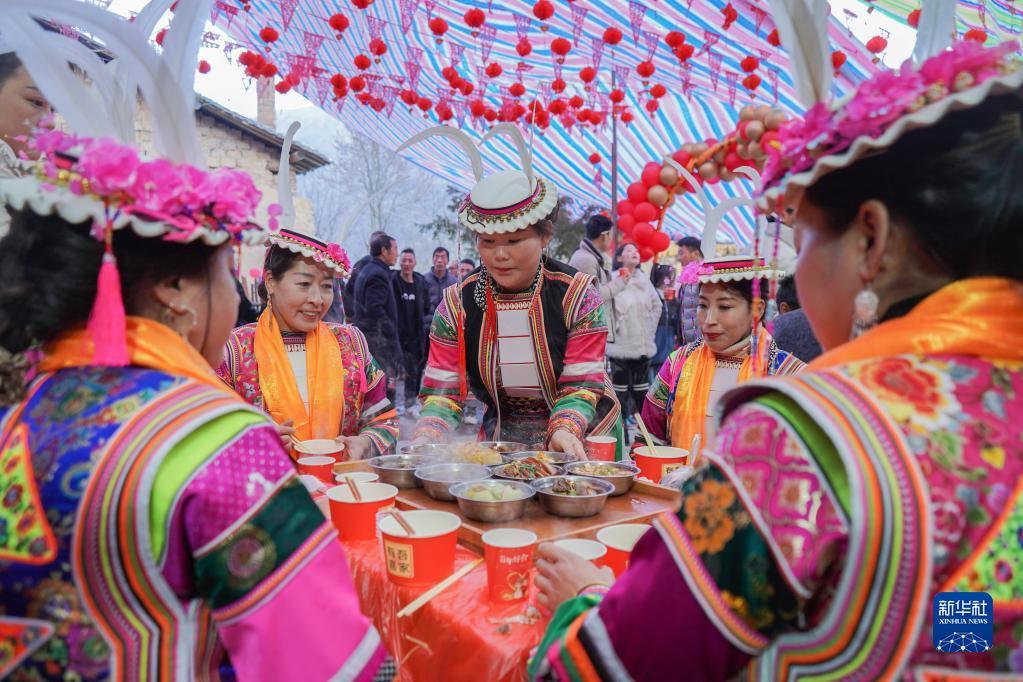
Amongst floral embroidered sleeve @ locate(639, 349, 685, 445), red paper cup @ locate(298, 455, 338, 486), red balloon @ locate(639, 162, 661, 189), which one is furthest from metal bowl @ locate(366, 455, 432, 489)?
red balloon @ locate(639, 162, 661, 189)

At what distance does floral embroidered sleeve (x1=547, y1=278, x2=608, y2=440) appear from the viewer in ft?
9.78

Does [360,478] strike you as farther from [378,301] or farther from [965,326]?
[378,301]

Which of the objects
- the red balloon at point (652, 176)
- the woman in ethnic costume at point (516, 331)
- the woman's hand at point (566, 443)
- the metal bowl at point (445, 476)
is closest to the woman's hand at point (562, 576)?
the metal bowl at point (445, 476)

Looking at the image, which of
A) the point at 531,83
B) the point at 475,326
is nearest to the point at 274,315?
the point at 475,326

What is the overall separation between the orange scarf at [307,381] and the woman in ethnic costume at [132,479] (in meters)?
1.82

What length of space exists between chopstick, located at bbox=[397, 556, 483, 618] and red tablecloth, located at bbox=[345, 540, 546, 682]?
11mm

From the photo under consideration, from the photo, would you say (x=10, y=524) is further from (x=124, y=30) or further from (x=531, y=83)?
(x=531, y=83)

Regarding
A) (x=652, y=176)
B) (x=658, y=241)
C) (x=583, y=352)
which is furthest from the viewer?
(x=658, y=241)

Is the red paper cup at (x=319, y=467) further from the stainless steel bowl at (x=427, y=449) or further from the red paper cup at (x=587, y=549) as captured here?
the red paper cup at (x=587, y=549)

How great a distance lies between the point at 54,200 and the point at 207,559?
64 centimetres

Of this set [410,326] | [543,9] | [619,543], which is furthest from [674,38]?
[619,543]

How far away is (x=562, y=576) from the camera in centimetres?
134

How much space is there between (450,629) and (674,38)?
270 inches

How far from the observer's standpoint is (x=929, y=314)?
0.96m
